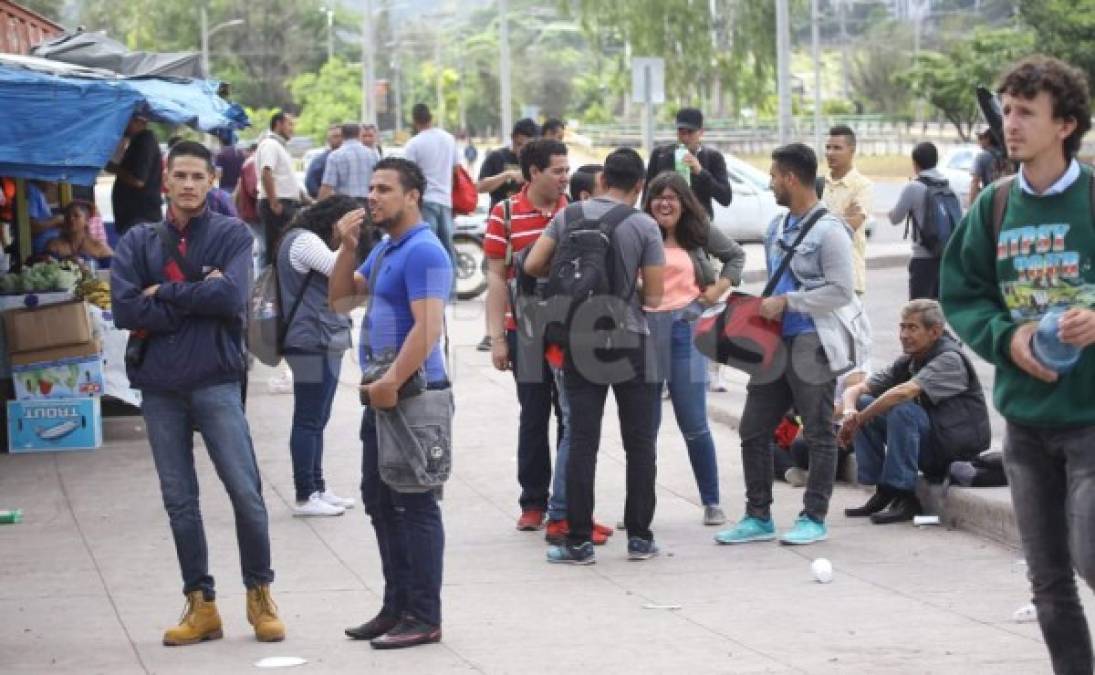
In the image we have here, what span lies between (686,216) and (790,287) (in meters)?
0.80

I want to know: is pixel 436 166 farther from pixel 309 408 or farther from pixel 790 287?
pixel 790 287

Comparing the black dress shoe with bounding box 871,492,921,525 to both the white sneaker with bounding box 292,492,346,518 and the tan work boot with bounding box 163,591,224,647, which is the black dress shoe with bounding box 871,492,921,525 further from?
the tan work boot with bounding box 163,591,224,647

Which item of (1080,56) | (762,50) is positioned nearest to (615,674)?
(1080,56)

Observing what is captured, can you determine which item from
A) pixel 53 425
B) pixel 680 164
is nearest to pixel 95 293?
pixel 53 425

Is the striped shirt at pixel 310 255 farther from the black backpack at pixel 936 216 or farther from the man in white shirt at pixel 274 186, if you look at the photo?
the man in white shirt at pixel 274 186

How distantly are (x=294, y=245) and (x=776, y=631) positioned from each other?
11.8ft

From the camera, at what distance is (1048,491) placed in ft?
18.0

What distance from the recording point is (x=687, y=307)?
9469 mm

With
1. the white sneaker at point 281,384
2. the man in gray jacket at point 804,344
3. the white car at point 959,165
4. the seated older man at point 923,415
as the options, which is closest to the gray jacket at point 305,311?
the man in gray jacket at point 804,344

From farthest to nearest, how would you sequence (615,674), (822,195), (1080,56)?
1. (1080,56)
2. (822,195)
3. (615,674)

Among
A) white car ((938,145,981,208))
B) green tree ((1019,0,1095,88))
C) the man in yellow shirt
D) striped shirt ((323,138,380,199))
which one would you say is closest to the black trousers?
the man in yellow shirt

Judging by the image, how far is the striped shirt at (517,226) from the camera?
937 cm

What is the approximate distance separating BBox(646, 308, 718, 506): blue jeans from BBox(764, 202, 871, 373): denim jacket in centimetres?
66

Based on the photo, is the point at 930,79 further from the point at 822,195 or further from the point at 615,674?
the point at 615,674
